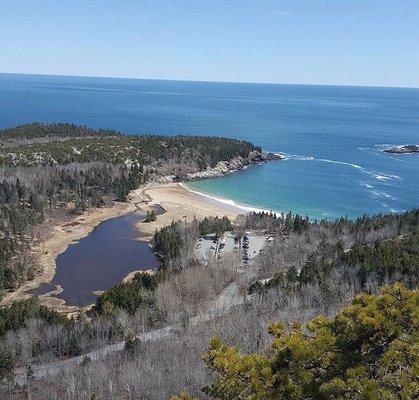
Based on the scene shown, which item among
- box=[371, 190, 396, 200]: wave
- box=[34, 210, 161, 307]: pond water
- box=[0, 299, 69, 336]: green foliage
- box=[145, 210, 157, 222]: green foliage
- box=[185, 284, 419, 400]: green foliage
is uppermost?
box=[185, 284, 419, 400]: green foliage

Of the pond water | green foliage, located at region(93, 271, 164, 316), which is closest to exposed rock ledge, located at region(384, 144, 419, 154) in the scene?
the pond water

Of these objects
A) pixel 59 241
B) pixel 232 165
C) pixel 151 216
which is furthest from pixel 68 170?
pixel 232 165

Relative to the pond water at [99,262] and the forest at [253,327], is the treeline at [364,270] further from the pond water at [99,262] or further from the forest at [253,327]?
the pond water at [99,262]

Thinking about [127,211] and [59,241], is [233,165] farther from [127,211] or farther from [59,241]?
[59,241]

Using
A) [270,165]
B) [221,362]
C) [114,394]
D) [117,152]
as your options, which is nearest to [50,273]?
[114,394]

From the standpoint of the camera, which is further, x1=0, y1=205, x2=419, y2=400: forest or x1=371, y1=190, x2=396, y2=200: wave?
x1=371, y1=190, x2=396, y2=200: wave

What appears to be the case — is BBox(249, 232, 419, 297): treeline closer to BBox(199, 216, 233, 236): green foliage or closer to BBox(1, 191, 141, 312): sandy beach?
BBox(199, 216, 233, 236): green foliage
